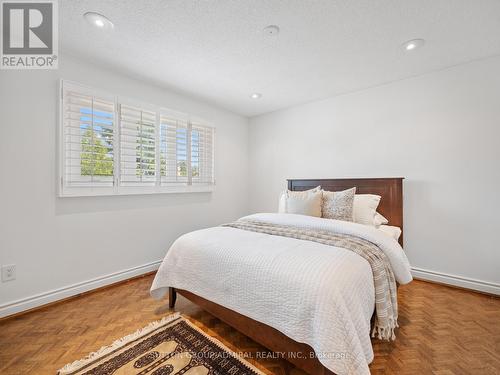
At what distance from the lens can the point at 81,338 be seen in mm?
1645

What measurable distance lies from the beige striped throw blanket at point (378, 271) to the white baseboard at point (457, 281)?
1370 mm

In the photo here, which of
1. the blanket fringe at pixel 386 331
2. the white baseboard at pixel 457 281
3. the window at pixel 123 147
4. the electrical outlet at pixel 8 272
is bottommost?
the white baseboard at pixel 457 281

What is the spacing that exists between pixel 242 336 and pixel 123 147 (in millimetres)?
2311

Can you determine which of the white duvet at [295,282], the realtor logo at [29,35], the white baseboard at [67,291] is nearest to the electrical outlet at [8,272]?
the white baseboard at [67,291]

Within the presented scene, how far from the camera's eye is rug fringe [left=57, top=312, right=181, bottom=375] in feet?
4.47

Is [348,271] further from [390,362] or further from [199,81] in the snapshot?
[199,81]

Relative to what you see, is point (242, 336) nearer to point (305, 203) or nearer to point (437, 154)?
point (305, 203)

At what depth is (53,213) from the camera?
2.13 meters

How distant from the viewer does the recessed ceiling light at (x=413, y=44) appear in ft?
6.54

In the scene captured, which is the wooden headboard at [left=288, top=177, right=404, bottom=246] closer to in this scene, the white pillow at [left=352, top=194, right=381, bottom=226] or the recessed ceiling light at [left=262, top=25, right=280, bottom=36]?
the white pillow at [left=352, top=194, right=381, bottom=226]

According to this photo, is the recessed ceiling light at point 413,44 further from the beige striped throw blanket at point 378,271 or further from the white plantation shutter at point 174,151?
the white plantation shutter at point 174,151

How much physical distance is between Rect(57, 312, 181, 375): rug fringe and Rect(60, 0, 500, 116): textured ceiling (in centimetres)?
243

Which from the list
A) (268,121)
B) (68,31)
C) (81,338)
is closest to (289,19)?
(68,31)

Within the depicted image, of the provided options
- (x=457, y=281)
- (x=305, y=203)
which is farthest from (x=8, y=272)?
(x=457, y=281)
